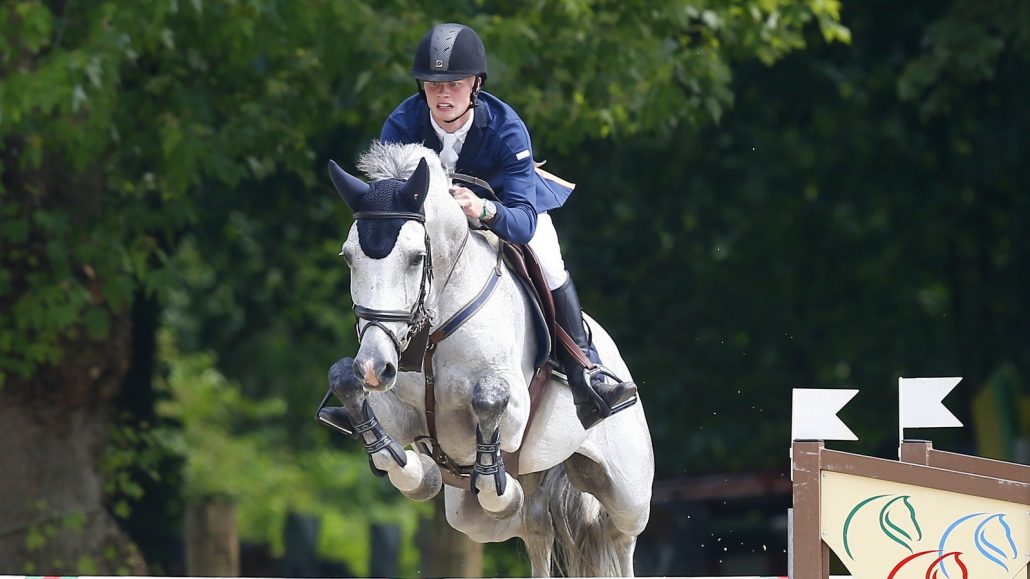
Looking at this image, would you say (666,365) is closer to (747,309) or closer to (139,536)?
(747,309)

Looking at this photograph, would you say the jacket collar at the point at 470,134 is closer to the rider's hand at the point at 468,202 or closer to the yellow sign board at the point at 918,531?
the rider's hand at the point at 468,202

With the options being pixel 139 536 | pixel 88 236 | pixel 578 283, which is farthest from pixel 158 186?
pixel 578 283

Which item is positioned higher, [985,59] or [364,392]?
[985,59]

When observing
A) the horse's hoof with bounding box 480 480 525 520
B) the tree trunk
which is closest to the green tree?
the tree trunk

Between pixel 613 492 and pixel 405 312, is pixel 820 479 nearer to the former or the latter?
pixel 405 312

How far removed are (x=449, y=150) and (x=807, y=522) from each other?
177 cm

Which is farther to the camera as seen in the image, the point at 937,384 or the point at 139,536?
the point at 139,536

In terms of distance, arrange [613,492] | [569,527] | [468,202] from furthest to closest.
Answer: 1. [569,527]
2. [613,492]
3. [468,202]

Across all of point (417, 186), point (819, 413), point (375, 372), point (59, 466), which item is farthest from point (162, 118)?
point (819, 413)

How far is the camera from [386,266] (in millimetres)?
4469

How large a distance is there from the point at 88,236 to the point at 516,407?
511cm

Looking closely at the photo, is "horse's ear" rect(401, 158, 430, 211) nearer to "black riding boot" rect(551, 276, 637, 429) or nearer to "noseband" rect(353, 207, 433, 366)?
"noseband" rect(353, 207, 433, 366)

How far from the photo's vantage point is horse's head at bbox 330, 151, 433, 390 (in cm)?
440

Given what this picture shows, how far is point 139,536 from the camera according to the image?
1163 centimetres
